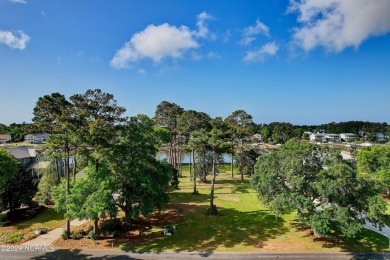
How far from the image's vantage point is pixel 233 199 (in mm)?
38688

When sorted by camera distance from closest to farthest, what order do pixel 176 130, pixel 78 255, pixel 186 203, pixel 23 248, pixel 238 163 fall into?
1. pixel 78 255
2. pixel 23 248
3. pixel 186 203
4. pixel 176 130
5. pixel 238 163

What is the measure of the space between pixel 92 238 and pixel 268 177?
17.7 metres

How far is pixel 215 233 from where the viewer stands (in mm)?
25703

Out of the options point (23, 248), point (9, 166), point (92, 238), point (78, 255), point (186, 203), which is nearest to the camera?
point (78, 255)

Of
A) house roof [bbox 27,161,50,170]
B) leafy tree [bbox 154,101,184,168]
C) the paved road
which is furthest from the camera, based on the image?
leafy tree [bbox 154,101,184,168]

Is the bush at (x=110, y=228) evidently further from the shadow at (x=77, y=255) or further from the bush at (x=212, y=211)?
the bush at (x=212, y=211)

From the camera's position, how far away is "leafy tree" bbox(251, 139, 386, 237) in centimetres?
2028

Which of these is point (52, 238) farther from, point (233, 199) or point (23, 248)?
point (233, 199)

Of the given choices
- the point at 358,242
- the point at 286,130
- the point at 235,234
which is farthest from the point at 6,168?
the point at 286,130

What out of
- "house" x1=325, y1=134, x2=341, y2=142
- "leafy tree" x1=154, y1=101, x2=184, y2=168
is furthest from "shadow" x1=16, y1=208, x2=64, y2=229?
"house" x1=325, y1=134, x2=341, y2=142

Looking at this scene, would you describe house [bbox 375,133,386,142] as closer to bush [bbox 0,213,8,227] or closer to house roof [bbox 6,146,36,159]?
house roof [bbox 6,146,36,159]

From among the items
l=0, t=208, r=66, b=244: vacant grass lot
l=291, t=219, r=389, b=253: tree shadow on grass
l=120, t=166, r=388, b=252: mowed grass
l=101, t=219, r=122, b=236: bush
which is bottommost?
l=291, t=219, r=389, b=253: tree shadow on grass

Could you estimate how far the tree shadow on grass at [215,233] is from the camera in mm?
22594

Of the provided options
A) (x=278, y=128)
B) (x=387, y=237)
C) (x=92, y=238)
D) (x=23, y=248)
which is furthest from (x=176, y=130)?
(x=278, y=128)
